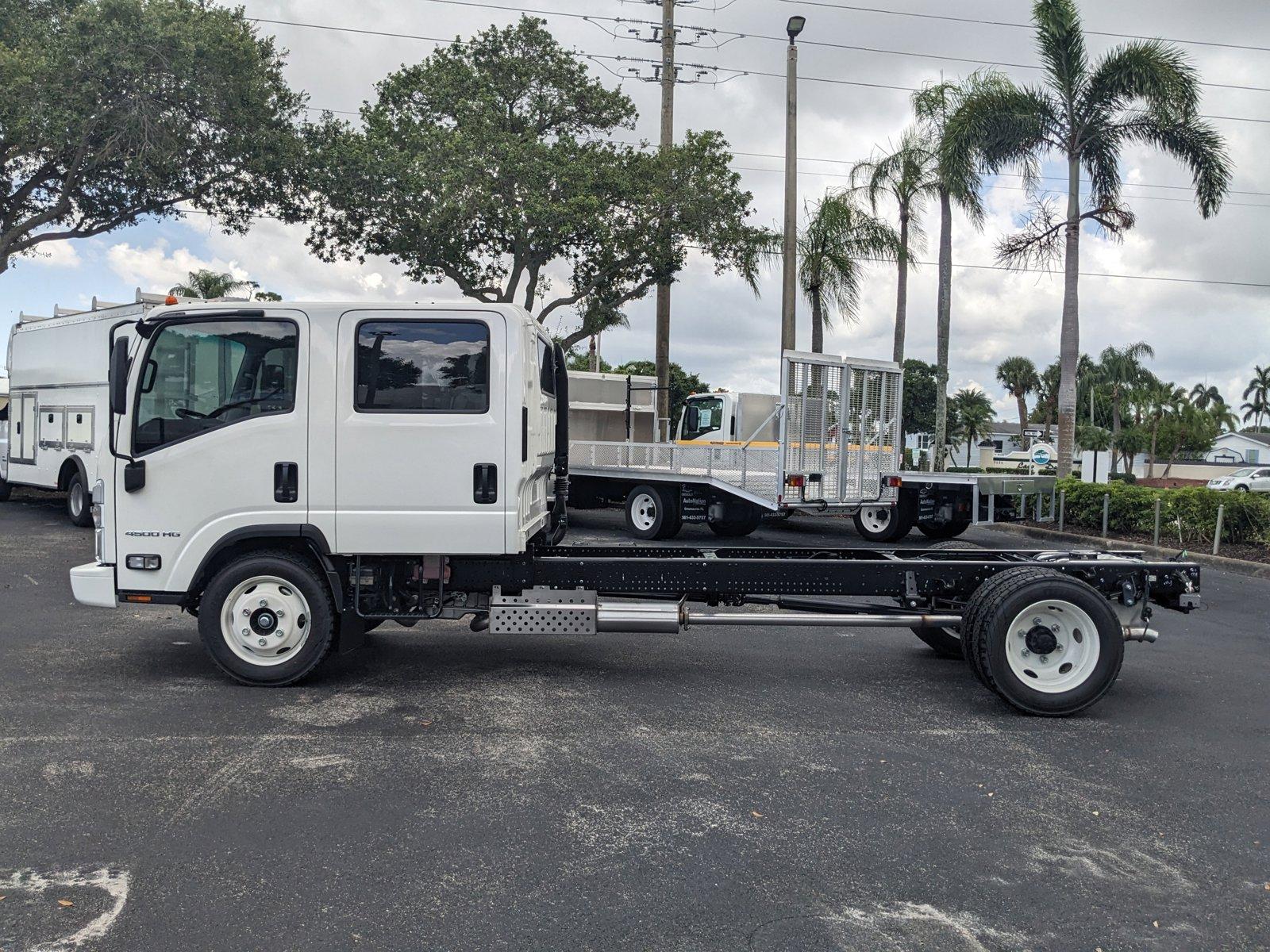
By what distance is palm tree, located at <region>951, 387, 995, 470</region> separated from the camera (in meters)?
76.1

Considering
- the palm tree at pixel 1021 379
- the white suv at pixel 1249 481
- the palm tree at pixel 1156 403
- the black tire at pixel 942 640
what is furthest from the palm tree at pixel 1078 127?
the palm tree at pixel 1021 379

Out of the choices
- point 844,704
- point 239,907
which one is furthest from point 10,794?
point 844,704

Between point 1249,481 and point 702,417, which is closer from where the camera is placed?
point 702,417

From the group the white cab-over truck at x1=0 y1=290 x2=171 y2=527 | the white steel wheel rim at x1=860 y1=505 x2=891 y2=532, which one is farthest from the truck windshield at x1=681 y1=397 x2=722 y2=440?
the white cab-over truck at x1=0 y1=290 x2=171 y2=527

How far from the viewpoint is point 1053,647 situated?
620 cm

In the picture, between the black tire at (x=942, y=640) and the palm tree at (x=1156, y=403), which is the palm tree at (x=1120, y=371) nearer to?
the palm tree at (x=1156, y=403)

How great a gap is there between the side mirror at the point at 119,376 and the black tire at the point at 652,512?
10.1 metres

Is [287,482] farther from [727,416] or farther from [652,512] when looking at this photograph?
[727,416]

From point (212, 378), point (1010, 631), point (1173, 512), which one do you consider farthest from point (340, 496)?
point (1173, 512)

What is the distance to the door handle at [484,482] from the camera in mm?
6293

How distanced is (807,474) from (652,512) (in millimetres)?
3097

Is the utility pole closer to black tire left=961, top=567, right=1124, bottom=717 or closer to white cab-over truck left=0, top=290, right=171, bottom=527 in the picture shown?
white cab-over truck left=0, top=290, right=171, bottom=527

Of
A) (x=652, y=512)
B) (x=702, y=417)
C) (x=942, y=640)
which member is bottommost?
(x=942, y=640)

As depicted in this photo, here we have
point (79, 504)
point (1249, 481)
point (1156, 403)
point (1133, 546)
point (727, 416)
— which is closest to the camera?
point (1133, 546)
